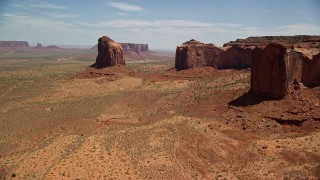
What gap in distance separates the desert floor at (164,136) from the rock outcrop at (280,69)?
1680 mm

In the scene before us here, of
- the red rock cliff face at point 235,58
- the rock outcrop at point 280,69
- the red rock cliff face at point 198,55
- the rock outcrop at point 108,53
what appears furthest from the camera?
the rock outcrop at point 108,53

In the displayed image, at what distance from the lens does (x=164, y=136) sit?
124ft

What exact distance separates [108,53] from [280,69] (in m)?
57.8

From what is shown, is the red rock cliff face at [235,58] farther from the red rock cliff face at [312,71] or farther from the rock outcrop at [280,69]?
the red rock cliff face at [312,71]

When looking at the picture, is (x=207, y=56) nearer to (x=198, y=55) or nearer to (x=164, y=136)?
(x=198, y=55)

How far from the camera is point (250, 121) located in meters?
39.6

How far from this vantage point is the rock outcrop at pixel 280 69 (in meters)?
40.3

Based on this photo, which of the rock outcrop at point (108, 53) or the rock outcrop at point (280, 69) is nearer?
the rock outcrop at point (280, 69)

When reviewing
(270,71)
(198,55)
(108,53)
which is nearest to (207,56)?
(198,55)

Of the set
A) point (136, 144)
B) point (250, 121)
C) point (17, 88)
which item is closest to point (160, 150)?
point (136, 144)

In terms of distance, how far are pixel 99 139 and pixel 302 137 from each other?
2268 centimetres

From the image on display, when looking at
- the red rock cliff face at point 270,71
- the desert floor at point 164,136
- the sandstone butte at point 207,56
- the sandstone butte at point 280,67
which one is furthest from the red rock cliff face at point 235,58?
the red rock cliff face at point 270,71

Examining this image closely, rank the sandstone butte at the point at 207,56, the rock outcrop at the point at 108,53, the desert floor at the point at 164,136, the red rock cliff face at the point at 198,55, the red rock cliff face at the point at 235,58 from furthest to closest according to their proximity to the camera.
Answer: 1. the rock outcrop at the point at 108,53
2. the red rock cliff face at the point at 198,55
3. the sandstone butte at the point at 207,56
4. the red rock cliff face at the point at 235,58
5. the desert floor at the point at 164,136

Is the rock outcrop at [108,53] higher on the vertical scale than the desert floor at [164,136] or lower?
higher
